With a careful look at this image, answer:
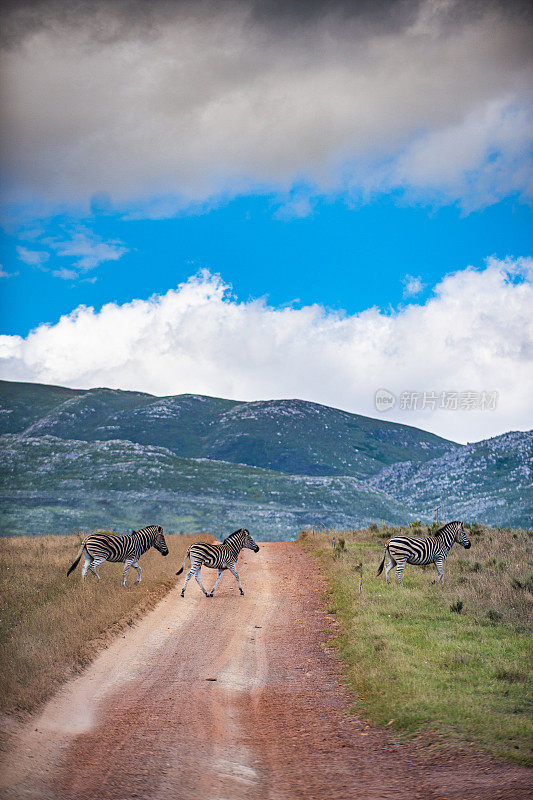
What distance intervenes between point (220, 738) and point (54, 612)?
9357 millimetres

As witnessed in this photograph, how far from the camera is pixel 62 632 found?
1526cm

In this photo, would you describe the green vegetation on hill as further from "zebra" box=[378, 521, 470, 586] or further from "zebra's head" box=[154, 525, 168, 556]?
"zebra" box=[378, 521, 470, 586]

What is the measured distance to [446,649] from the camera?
47.6 feet

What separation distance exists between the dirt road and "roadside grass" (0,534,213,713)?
1.77 feet

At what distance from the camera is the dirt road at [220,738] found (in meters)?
7.77

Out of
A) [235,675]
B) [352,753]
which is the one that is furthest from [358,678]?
[352,753]

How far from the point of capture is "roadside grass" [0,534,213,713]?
39.7 ft

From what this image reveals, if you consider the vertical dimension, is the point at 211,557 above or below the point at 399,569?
below

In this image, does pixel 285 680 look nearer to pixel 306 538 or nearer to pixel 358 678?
pixel 358 678

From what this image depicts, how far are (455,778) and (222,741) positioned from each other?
3536mm

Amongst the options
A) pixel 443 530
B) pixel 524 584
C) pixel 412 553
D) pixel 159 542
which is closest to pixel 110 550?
pixel 159 542

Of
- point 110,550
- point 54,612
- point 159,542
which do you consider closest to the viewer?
point 54,612

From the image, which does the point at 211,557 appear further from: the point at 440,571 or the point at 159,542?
the point at 440,571

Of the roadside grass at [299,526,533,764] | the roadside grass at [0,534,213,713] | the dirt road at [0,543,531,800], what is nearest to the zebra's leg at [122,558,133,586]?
the roadside grass at [0,534,213,713]
